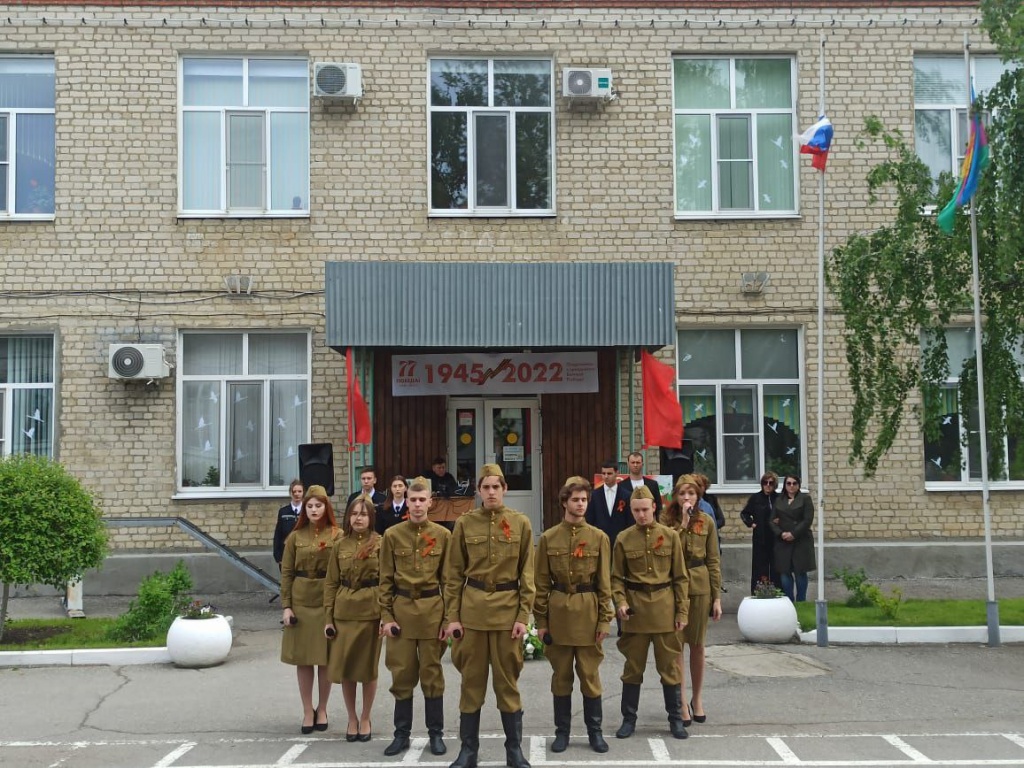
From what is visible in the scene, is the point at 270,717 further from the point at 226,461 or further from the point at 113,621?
the point at 226,461

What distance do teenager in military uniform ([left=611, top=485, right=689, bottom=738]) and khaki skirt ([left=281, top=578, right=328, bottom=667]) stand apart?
2.04m

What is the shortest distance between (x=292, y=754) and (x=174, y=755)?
31.2 inches

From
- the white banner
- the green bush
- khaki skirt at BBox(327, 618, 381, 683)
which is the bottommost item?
the green bush

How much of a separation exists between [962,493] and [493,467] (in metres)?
9.76

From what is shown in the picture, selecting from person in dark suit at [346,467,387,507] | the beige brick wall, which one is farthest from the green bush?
the beige brick wall

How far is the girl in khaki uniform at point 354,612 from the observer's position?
7586mm

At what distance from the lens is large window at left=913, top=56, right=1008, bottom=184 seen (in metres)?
15.2

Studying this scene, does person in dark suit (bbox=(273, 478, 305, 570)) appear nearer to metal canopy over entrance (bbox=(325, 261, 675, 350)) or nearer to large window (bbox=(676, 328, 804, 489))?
metal canopy over entrance (bbox=(325, 261, 675, 350))

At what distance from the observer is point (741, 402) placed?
15125 millimetres

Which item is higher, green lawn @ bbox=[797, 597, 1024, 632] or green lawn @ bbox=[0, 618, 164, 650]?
green lawn @ bbox=[797, 597, 1024, 632]

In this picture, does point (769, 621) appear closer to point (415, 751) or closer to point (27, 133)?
point (415, 751)

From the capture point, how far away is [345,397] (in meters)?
14.7

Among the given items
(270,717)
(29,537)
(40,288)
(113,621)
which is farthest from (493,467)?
(40,288)

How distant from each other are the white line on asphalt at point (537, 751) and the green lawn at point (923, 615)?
4400 millimetres
